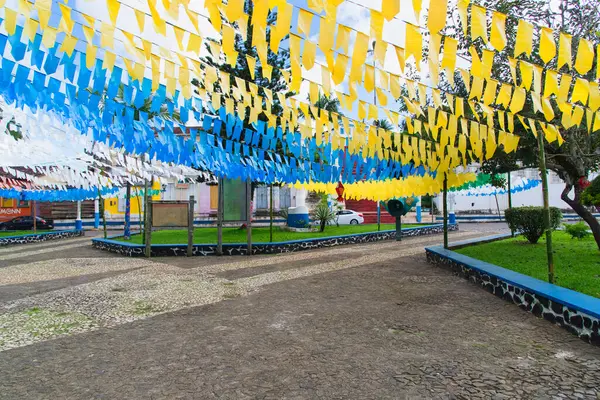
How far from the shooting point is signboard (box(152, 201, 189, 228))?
11.1 m

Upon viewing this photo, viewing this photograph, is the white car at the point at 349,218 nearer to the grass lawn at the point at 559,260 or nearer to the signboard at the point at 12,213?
the grass lawn at the point at 559,260

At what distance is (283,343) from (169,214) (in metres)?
8.06

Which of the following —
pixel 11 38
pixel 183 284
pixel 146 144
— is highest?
pixel 11 38

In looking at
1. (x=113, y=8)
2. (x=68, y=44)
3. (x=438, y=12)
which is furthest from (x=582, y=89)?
(x=68, y=44)

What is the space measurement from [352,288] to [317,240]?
21.8ft

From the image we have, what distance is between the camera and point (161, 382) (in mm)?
3074

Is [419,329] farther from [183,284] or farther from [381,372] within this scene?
[183,284]

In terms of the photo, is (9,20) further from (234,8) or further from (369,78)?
(369,78)

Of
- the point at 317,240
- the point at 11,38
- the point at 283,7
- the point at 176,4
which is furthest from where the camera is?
the point at 317,240

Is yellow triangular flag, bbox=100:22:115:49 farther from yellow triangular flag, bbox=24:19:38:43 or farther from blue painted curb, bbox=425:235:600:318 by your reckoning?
blue painted curb, bbox=425:235:600:318

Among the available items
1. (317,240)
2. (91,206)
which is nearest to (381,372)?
(317,240)

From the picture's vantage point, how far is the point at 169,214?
1116 cm

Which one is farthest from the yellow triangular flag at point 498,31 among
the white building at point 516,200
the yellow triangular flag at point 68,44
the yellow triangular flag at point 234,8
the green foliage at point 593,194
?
the white building at point 516,200

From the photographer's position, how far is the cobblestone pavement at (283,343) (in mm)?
2971
